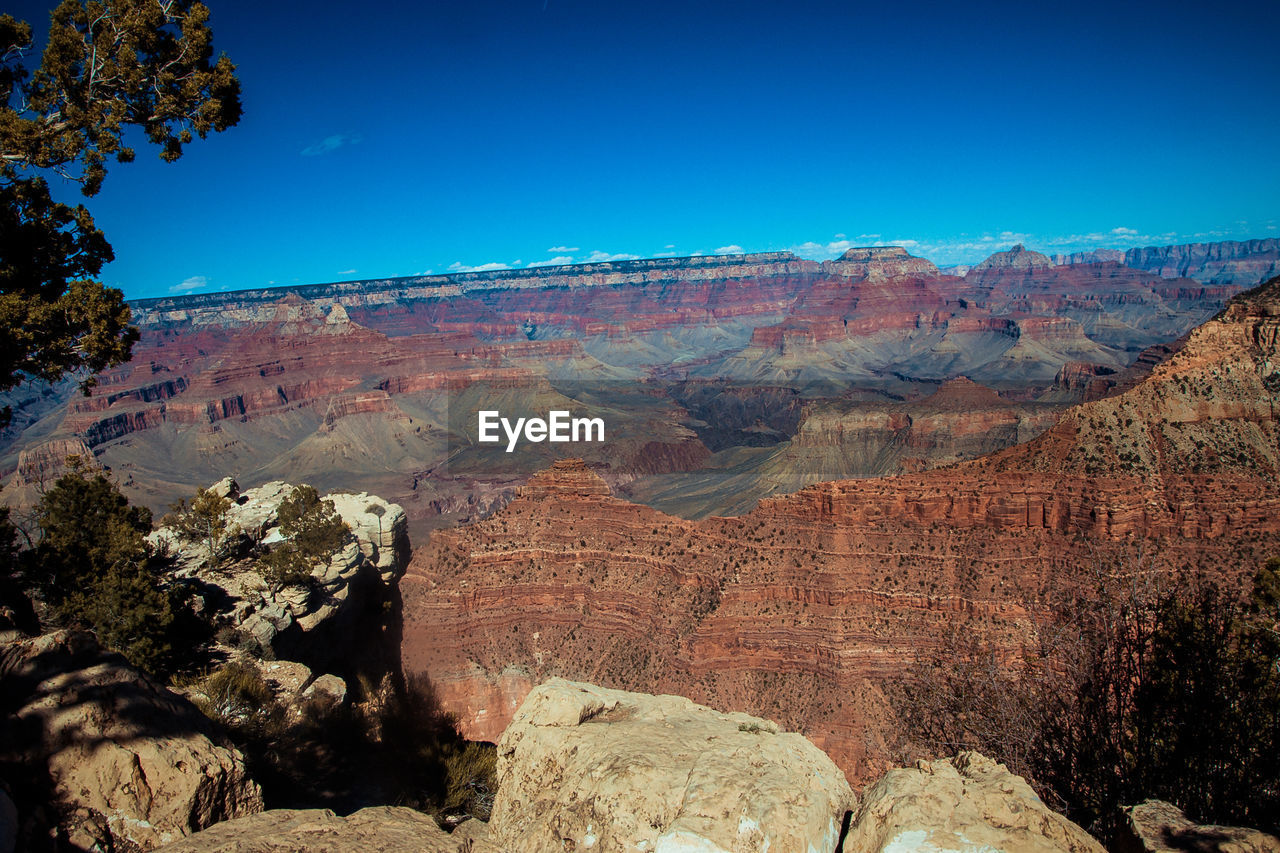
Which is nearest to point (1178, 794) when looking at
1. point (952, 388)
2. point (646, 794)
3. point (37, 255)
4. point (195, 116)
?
point (646, 794)

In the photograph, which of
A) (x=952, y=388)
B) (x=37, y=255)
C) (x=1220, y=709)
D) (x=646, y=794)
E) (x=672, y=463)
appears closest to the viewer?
(x=646, y=794)

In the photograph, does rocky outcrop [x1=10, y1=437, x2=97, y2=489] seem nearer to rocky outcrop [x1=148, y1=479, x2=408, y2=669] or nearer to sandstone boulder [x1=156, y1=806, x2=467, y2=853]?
rocky outcrop [x1=148, y1=479, x2=408, y2=669]

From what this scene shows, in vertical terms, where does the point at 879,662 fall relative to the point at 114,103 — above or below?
below

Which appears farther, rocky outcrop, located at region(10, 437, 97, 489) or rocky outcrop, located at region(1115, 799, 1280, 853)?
rocky outcrop, located at region(10, 437, 97, 489)

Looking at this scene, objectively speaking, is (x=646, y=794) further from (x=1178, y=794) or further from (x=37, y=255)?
(x=37, y=255)
